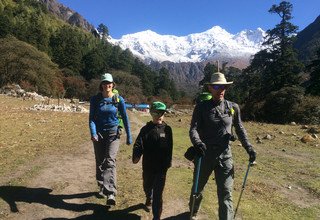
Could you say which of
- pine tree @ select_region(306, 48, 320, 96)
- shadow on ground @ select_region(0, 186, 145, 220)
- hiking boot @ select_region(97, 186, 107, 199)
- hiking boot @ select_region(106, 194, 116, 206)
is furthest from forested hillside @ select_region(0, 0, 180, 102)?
hiking boot @ select_region(106, 194, 116, 206)

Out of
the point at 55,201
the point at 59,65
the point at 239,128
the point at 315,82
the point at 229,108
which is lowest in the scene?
the point at 55,201

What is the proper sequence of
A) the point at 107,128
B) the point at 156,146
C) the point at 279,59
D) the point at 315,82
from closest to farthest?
1. the point at 156,146
2. the point at 107,128
3. the point at 315,82
4. the point at 279,59

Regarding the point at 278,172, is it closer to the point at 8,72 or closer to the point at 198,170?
the point at 198,170

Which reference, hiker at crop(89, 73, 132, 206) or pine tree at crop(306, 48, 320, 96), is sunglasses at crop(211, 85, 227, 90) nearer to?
hiker at crop(89, 73, 132, 206)

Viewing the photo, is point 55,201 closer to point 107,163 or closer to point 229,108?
point 107,163

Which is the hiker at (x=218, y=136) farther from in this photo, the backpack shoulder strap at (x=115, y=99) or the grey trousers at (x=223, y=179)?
the backpack shoulder strap at (x=115, y=99)

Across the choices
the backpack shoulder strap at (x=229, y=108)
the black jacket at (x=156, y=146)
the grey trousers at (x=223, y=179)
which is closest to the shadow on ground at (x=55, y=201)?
the black jacket at (x=156, y=146)

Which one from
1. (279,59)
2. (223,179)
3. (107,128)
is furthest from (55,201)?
(279,59)

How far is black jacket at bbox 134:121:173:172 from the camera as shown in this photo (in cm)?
604

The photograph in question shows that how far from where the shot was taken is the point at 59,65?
276ft

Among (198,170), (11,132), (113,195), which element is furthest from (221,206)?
(11,132)

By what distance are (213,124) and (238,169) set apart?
243 inches

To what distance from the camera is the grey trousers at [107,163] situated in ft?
22.6

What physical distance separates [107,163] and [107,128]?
2.10ft
